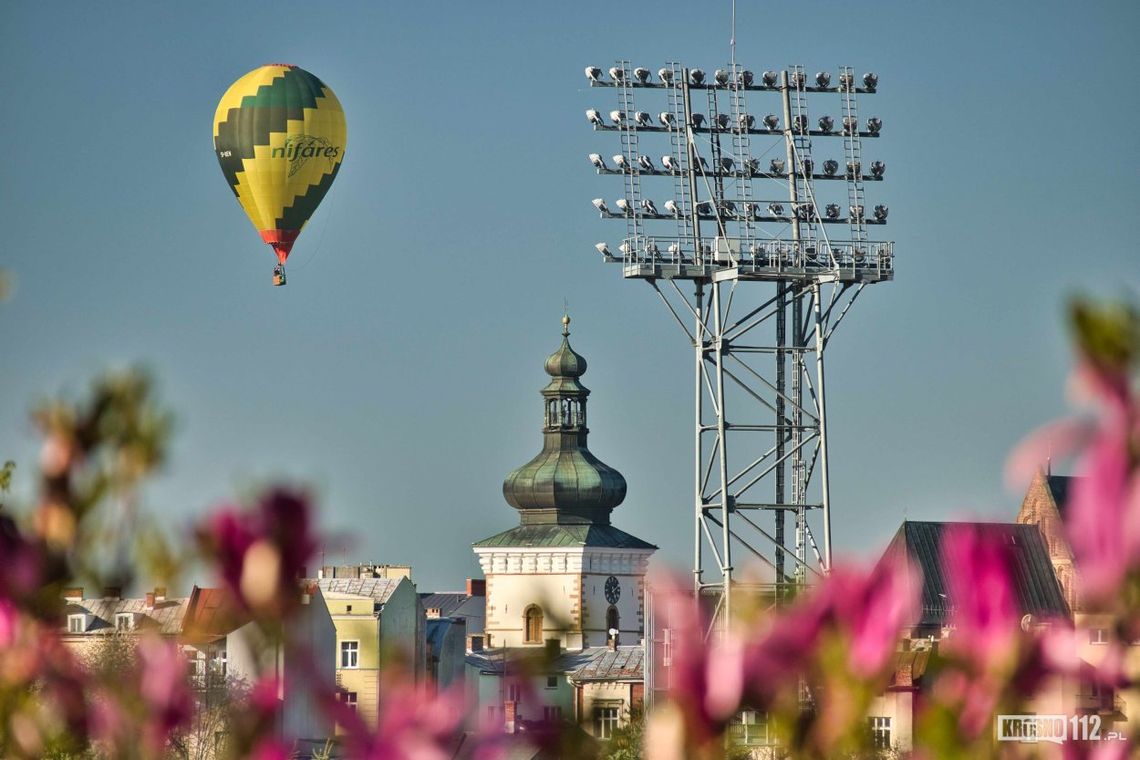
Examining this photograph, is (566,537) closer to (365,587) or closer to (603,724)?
(365,587)

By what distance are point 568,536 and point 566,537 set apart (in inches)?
4.4

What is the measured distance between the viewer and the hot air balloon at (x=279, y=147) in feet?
202

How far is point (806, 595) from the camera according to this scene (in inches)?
116

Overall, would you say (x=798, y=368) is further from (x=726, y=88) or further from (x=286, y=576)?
(x=286, y=576)

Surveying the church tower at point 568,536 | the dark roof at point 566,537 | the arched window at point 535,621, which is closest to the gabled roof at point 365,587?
the arched window at point 535,621


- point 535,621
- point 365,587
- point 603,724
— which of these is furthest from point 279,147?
point 603,724

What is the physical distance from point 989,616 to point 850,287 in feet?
201

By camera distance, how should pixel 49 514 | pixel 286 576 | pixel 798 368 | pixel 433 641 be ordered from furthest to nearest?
pixel 433 641 → pixel 798 368 → pixel 49 514 → pixel 286 576

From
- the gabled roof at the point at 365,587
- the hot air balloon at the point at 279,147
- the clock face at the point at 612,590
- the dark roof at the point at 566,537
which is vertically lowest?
the gabled roof at the point at 365,587

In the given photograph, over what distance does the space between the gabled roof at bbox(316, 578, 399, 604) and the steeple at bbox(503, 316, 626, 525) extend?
117 feet

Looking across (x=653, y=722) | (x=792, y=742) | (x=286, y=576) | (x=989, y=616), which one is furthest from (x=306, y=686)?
(x=989, y=616)

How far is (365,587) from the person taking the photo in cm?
8425

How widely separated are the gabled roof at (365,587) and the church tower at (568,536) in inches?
1029

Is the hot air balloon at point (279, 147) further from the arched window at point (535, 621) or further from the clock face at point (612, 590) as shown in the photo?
the clock face at point (612, 590)
